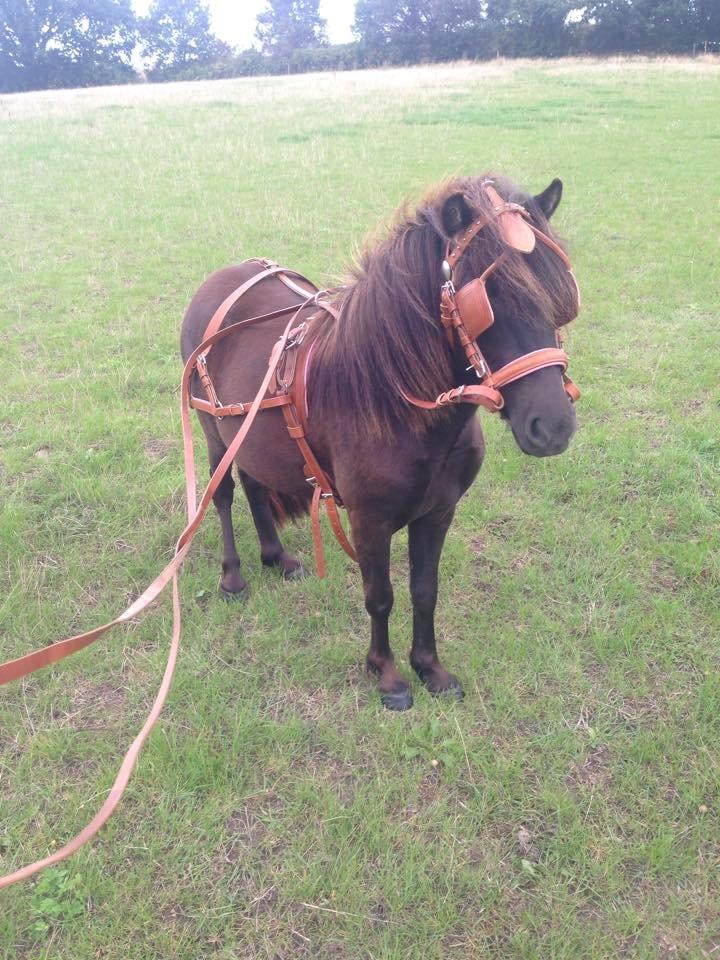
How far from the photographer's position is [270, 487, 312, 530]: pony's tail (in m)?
3.60

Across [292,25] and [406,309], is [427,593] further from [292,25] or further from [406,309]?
[292,25]

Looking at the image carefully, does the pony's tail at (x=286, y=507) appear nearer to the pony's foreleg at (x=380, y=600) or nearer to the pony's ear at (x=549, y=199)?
the pony's foreleg at (x=380, y=600)

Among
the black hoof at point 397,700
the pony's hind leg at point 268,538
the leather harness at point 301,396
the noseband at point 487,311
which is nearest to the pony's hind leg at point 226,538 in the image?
the pony's hind leg at point 268,538

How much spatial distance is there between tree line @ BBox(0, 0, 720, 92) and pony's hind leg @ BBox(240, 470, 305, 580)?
40.2m

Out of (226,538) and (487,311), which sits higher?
(487,311)

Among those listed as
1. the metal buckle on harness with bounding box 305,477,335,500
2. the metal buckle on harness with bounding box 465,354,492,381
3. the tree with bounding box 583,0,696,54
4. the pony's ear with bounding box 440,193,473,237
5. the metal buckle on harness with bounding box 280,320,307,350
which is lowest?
the metal buckle on harness with bounding box 305,477,335,500

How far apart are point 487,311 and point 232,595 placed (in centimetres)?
238

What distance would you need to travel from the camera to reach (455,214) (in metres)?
1.92

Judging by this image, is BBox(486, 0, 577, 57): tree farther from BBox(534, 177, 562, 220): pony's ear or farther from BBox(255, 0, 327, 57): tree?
BBox(534, 177, 562, 220): pony's ear

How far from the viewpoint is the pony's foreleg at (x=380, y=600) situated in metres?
2.57

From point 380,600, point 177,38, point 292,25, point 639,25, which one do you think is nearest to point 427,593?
point 380,600

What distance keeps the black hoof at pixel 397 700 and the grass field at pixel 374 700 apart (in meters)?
0.07

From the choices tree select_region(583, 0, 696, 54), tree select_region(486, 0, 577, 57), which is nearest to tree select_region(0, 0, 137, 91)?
tree select_region(486, 0, 577, 57)

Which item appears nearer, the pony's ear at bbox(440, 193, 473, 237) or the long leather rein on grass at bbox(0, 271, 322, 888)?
the long leather rein on grass at bbox(0, 271, 322, 888)
